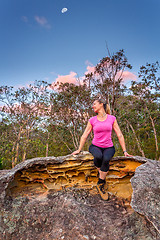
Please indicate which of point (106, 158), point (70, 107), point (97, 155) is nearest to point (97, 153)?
point (97, 155)

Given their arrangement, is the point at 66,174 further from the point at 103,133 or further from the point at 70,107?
the point at 70,107

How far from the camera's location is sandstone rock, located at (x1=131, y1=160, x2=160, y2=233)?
2398 millimetres

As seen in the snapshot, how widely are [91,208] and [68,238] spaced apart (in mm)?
725

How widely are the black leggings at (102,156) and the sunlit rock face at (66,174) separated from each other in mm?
438

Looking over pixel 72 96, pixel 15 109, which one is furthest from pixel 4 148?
Result: pixel 72 96

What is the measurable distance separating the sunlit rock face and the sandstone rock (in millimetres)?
485

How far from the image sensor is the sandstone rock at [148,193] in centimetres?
240

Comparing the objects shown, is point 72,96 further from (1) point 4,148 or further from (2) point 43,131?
(1) point 4,148

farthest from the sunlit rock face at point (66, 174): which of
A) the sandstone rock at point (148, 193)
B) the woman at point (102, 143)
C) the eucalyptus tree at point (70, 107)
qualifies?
the eucalyptus tree at point (70, 107)

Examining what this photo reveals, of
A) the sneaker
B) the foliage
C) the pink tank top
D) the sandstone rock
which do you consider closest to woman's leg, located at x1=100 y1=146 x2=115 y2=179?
the pink tank top

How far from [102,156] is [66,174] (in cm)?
120

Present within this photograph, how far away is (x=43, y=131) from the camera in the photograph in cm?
1125

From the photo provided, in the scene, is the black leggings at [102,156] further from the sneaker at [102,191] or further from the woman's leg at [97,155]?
the sneaker at [102,191]

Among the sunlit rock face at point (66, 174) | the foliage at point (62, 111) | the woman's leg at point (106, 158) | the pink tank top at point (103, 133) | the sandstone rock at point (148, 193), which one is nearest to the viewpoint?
the sandstone rock at point (148, 193)
